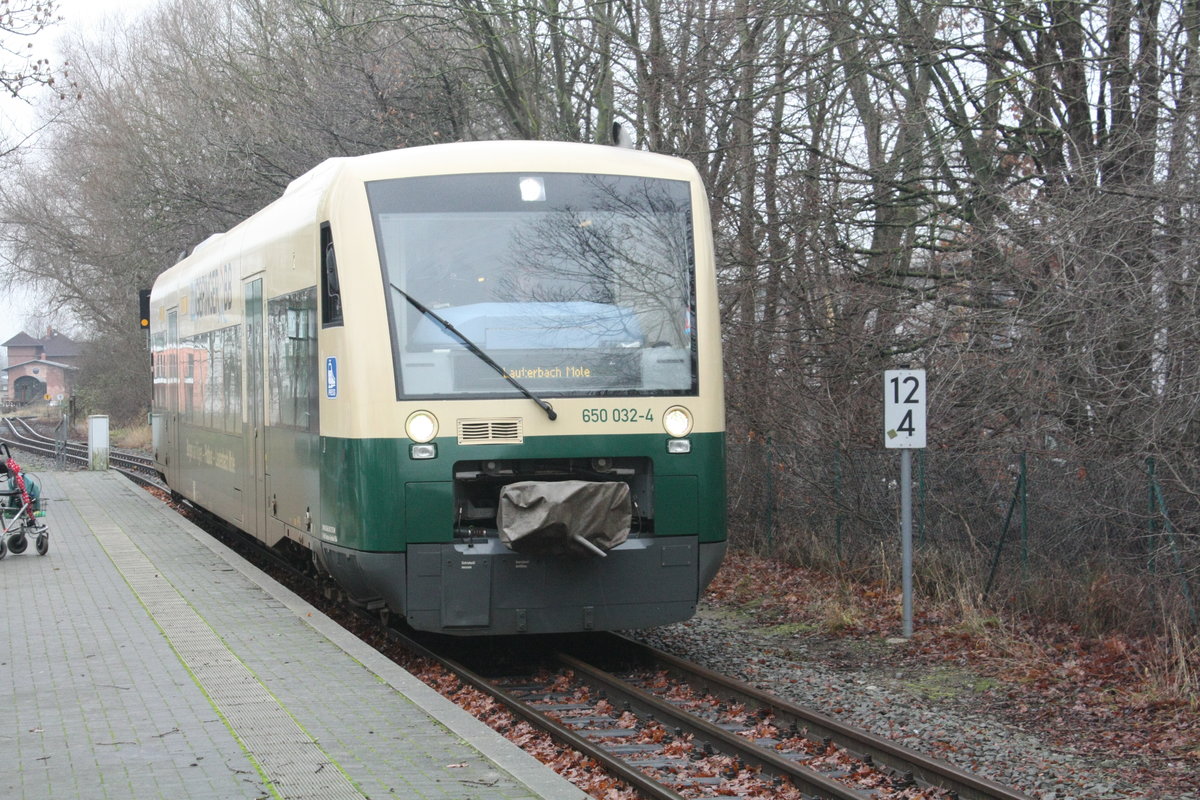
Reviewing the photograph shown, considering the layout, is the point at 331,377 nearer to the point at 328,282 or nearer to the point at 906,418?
the point at 328,282

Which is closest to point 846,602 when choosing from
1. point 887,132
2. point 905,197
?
point 905,197

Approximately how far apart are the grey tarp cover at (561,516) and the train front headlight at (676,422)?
64 centimetres

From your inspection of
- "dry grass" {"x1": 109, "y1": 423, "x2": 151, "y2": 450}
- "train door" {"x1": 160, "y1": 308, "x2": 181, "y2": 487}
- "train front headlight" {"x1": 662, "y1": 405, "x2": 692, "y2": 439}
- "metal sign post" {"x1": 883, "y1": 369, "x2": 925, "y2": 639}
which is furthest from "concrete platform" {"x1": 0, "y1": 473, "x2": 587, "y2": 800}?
"dry grass" {"x1": 109, "y1": 423, "x2": 151, "y2": 450}

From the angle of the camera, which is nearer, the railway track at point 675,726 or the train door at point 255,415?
the railway track at point 675,726

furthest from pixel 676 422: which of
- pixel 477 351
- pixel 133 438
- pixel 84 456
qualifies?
pixel 133 438

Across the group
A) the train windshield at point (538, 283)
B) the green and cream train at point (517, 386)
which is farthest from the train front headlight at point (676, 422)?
the train windshield at point (538, 283)

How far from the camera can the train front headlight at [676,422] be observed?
30.5ft

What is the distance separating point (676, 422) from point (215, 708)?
3.45 meters

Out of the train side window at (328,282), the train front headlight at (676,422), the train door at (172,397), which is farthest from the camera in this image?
the train door at (172,397)

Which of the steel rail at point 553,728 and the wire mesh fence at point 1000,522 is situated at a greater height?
the wire mesh fence at point 1000,522

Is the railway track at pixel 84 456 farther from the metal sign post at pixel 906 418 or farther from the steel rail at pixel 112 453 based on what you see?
the metal sign post at pixel 906 418

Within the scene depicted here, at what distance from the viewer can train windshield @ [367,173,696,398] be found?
358 inches

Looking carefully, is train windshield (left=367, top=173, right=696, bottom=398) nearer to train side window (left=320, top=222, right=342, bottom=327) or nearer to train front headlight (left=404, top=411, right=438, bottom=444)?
train front headlight (left=404, top=411, right=438, bottom=444)

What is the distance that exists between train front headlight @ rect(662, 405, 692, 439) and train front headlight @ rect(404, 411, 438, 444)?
154 cm
